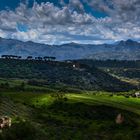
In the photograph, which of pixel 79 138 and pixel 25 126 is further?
pixel 79 138

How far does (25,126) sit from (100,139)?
2277 inches

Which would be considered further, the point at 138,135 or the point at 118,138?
the point at 138,135

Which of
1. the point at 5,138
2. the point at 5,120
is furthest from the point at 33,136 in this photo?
the point at 5,120

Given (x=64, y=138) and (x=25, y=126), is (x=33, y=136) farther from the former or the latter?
(x=64, y=138)

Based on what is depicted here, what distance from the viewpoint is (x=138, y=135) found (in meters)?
200

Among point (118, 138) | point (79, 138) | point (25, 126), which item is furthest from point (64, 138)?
point (25, 126)

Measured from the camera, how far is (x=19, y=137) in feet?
471

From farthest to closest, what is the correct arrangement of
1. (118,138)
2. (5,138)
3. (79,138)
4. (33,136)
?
(79,138) < (118,138) < (33,136) < (5,138)

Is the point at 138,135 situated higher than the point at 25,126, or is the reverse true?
the point at 25,126

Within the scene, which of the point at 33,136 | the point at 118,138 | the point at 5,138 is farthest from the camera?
the point at 118,138

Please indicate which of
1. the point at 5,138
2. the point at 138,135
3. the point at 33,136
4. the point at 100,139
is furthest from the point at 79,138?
the point at 5,138

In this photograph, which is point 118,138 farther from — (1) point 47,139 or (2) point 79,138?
(1) point 47,139

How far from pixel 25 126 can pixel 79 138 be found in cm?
4780

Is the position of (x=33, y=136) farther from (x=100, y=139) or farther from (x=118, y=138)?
(x=100, y=139)
